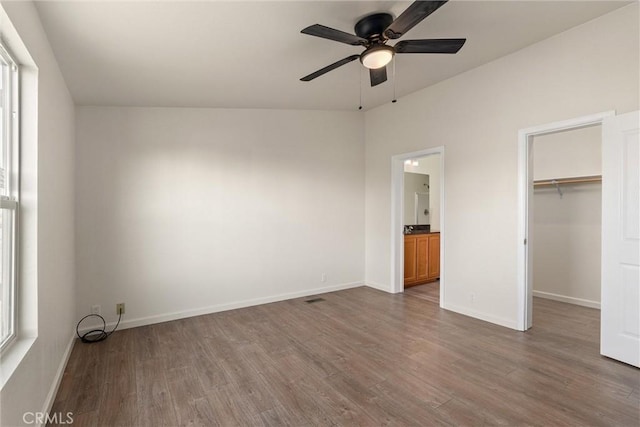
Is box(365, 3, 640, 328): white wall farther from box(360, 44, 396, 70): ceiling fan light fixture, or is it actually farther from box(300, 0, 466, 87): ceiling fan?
box(360, 44, 396, 70): ceiling fan light fixture

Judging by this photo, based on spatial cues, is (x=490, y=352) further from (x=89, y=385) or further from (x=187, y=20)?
(x=187, y=20)

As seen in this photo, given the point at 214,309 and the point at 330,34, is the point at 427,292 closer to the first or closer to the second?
the point at 214,309

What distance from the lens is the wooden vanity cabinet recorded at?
5336 mm

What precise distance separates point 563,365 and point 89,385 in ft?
12.6

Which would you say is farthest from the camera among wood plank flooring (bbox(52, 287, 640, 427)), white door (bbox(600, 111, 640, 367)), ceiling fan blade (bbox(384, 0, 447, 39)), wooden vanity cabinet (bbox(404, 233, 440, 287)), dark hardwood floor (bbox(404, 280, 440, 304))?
wooden vanity cabinet (bbox(404, 233, 440, 287))

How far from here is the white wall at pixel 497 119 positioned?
2710 mm

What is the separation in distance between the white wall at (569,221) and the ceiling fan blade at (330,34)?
3.40 m

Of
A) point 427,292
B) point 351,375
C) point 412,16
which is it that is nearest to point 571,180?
point 427,292

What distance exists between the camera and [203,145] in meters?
4.08

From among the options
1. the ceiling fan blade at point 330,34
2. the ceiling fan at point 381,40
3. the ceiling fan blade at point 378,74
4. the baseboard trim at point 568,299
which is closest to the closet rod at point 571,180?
the baseboard trim at point 568,299

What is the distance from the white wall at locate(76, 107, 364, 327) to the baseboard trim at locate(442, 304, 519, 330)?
173 centimetres

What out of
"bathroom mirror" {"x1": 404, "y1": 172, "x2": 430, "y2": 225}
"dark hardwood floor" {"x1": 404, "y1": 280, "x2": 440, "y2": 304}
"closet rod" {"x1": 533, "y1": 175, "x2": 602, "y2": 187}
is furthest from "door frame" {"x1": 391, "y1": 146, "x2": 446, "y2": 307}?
"closet rod" {"x1": 533, "y1": 175, "x2": 602, "y2": 187}

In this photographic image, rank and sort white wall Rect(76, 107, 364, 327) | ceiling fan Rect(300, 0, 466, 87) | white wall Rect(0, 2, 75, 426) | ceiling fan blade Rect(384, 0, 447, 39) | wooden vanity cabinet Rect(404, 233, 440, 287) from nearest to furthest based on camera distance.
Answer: white wall Rect(0, 2, 75, 426) → ceiling fan blade Rect(384, 0, 447, 39) → ceiling fan Rect(300, 0, 466, 87) → white wall Rect(76, 107, 364, 327) → wooden vanity cabinet Rect(404, 233, 440, 287)

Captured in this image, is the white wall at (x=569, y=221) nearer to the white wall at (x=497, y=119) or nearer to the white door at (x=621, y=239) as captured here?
the white wall at (x=497, y=119)
